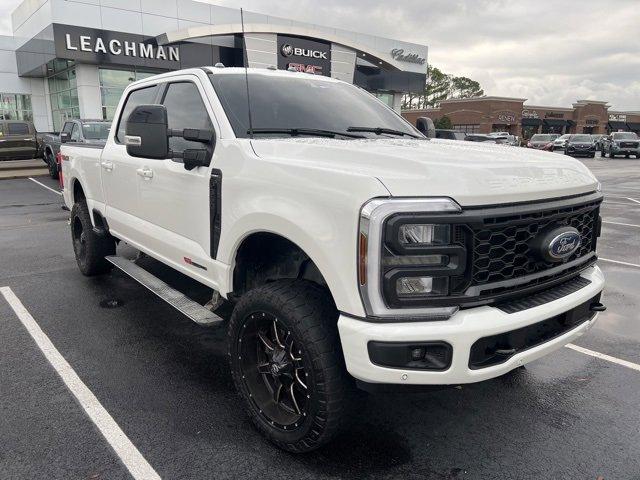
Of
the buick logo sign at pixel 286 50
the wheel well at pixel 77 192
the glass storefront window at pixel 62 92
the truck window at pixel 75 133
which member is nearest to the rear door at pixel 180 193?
the wheel well at pixel 77 192

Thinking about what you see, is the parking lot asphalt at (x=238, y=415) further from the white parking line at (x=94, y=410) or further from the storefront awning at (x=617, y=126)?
the storefront awning at (x=617, y=126)

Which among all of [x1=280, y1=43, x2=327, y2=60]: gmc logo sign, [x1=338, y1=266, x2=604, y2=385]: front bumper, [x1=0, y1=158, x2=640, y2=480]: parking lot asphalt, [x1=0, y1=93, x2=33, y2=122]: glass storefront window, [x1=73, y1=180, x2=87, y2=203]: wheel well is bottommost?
[x1=0, y1=158, x2=640, y2=480]: parking lot asphalt

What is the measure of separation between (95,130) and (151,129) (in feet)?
39.8

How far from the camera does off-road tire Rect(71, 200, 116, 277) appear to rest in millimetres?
5488

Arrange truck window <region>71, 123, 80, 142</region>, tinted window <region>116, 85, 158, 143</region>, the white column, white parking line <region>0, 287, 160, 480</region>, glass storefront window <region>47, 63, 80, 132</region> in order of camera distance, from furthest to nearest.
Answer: glass storefront window <region>47, 63, 80, 132</region>
the white column
truck window <region>71, 123, 80, 142</region>
tinted window <region>116, 85, 158, 143</region>
white parking line <region>0, 287, 160, 480</region>

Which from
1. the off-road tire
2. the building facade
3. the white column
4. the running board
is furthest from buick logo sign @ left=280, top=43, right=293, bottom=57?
the building facade

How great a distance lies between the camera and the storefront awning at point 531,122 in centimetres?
7131

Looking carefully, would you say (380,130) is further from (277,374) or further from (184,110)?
(277,374)

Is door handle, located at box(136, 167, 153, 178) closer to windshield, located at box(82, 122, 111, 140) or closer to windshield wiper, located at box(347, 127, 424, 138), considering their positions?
windshield wiper, located at box(347, 127, 424, 138)

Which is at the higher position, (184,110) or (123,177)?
(184,110)

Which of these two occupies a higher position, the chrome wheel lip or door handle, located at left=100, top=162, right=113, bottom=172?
door handle, located at left=100, top=162, right=113, bottom=172

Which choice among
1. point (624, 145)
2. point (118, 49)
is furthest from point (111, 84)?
point (624, 145)

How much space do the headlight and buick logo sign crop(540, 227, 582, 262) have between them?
536 mm

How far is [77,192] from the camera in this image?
5.87 metres
